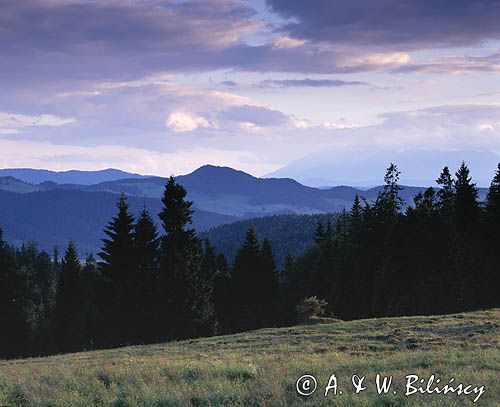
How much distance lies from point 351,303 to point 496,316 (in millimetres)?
31433

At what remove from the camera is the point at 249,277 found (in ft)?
210

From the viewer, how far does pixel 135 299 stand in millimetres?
44438

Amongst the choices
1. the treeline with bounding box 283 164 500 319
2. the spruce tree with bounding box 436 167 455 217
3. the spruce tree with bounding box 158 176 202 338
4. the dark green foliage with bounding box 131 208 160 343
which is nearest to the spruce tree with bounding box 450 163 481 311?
the treeline with bounding box 283 164 500 319

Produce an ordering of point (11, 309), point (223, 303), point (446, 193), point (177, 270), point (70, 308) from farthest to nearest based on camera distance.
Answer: point (223, 303), point (446, 193), point (70, 308), point (11, 309), point (177, 270)

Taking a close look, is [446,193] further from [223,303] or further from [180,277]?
[180,277]

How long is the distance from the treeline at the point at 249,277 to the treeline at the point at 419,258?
0.37 ft

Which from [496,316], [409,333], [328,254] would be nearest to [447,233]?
[328,254]

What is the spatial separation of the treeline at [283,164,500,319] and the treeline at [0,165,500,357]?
112mm

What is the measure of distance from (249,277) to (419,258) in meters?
19.9

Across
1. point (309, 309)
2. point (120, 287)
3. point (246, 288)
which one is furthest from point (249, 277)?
point (120, 287)

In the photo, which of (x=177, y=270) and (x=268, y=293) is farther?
(x=268, y=293)

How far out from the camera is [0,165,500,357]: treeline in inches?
1748

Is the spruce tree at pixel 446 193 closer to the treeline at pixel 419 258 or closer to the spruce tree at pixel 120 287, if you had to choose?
the treeline at pixel 419 258

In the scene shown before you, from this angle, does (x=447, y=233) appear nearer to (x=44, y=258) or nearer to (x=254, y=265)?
(x=254, y=265)
